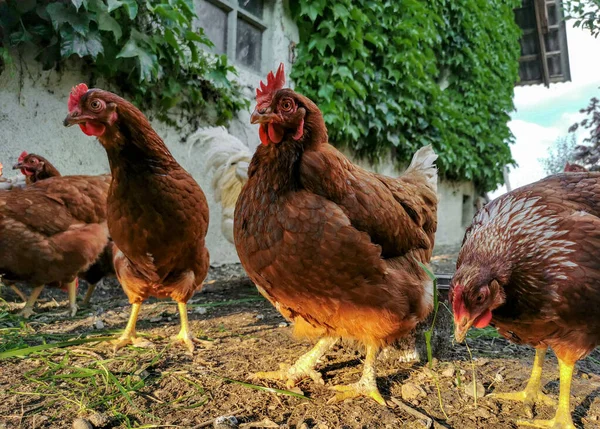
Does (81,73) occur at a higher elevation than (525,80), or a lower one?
lower

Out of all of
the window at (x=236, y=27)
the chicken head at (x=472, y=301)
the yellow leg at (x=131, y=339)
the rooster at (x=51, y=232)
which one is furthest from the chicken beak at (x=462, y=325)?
the window at (x=236, y=27)

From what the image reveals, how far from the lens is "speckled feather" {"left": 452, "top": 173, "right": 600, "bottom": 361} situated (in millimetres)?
1576

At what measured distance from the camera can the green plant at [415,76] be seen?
19.9ft

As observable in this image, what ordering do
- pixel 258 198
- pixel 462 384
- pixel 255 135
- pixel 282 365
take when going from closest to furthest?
pixel 258 198, pixel 462 384, pixel 282 365, pixel 255 135

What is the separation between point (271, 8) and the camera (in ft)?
19.5

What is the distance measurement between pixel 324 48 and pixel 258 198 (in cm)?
476

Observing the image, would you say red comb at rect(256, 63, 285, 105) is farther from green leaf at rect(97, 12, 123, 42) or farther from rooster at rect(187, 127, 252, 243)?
green leaf at rect(97, 12, 123, 42)

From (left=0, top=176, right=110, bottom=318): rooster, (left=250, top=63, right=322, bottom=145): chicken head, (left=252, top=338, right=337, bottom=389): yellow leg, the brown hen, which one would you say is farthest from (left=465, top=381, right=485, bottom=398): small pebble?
the brown hen

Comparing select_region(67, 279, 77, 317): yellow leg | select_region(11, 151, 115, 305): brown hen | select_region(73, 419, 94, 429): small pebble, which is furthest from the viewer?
select_region(11, 151, 115, 305): brown hen

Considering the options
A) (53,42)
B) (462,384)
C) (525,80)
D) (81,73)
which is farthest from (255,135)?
(525,80)

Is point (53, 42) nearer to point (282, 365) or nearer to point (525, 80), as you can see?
point (282, 365)

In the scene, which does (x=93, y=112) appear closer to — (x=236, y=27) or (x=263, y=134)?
(x=263, y=134)

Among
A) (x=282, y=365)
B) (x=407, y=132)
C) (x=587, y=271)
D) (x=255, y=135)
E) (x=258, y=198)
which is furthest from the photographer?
(x=407, y=132)

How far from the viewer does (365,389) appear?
6.15 ft
